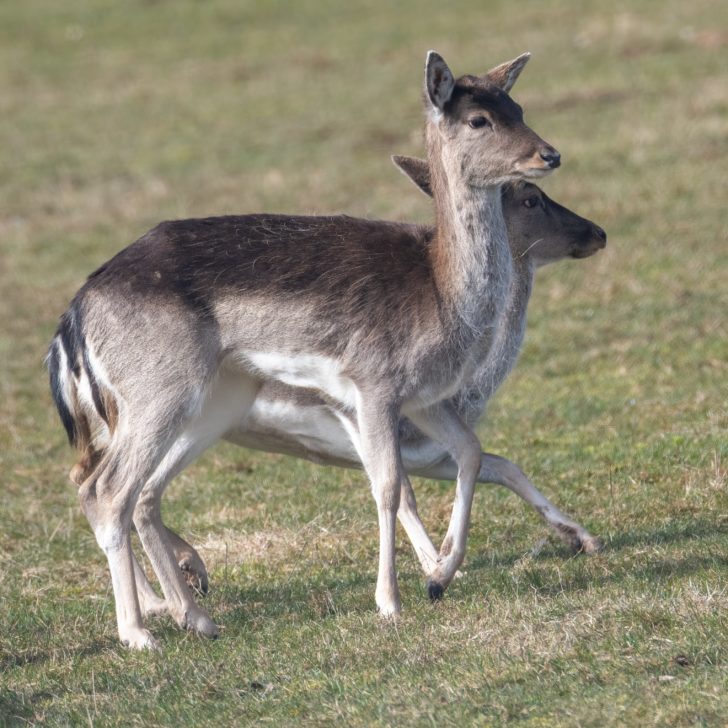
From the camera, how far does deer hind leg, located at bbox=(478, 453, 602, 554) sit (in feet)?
24.2

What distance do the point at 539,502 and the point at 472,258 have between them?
1489 millimetres

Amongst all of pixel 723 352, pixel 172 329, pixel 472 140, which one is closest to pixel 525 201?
pixel 472 140

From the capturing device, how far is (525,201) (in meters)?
8.38

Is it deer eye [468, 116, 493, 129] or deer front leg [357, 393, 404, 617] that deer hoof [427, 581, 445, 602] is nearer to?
deer front leg [357, 393, 404, 617]

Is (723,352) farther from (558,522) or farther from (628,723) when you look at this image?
(628,723)

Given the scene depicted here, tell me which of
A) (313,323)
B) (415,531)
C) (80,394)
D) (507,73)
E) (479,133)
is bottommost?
(415,531)

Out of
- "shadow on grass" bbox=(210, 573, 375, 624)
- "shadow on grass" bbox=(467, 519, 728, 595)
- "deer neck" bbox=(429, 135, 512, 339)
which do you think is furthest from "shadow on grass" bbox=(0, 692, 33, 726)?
"deer neck" bbox=(429, 135, 512, 339)

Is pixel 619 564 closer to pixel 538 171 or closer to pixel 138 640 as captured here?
pixel 538 171

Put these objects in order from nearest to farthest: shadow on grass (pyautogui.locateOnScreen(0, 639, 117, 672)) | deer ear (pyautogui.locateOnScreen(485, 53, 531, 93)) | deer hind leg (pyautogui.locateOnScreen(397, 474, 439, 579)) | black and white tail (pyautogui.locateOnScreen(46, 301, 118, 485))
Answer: shadow on grass (pyautogui.locateOnScreen(0, 639, 117, 672))
black and white tail (pyautogui.locateOnScreen(46, 301, 118, 485))
deer ear (pyautogui.locateOnScreen(485, 53, 531, 93))
deer hind leg (pyautogui.locateOnScreen(397, 474, 439, 579))

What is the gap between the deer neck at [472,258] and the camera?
6844 millimetres

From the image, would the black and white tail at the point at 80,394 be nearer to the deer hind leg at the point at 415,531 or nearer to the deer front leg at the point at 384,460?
the deer front leg at the point at 384,460

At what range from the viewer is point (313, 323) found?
22.4 feet

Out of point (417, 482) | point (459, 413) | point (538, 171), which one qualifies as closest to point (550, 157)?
point (538, 171)

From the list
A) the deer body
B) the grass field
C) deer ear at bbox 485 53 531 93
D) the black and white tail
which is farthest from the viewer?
the deer body
